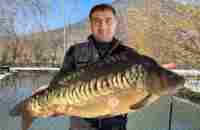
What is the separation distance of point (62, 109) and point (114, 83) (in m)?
0.22

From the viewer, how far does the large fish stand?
141 centimetres

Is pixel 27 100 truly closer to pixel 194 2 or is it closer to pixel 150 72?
pixel 150 72

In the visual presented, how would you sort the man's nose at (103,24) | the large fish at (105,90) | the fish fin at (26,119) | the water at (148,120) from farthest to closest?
the water at (148,120) < the man's nose at (103,24) < the fish fin at (26,119) < the large fish at (105,90)

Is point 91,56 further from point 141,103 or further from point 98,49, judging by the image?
point 141,103

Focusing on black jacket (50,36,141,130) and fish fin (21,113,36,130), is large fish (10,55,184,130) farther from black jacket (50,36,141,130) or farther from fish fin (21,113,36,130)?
black jacket (50,36,141,130)

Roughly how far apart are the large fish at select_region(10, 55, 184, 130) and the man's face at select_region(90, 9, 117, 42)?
16 cm

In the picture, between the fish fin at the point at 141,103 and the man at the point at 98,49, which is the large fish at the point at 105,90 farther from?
the man at the point at 98,49

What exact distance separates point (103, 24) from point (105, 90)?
0.35 meters

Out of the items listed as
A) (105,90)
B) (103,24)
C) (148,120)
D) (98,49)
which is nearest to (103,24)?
(103,24)

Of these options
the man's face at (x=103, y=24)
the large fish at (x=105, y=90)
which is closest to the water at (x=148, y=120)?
the man's face at (x=103, y=24)

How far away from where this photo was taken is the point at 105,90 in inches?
56.7

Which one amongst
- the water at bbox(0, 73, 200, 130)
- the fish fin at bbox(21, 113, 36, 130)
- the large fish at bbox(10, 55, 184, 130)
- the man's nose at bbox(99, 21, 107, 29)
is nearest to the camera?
the large fish at bbox(10, 55, 184, 130)

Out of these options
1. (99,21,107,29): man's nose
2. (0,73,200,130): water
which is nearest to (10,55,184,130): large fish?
(99,21,107,29): man's nose

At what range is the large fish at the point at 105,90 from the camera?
1414mm
